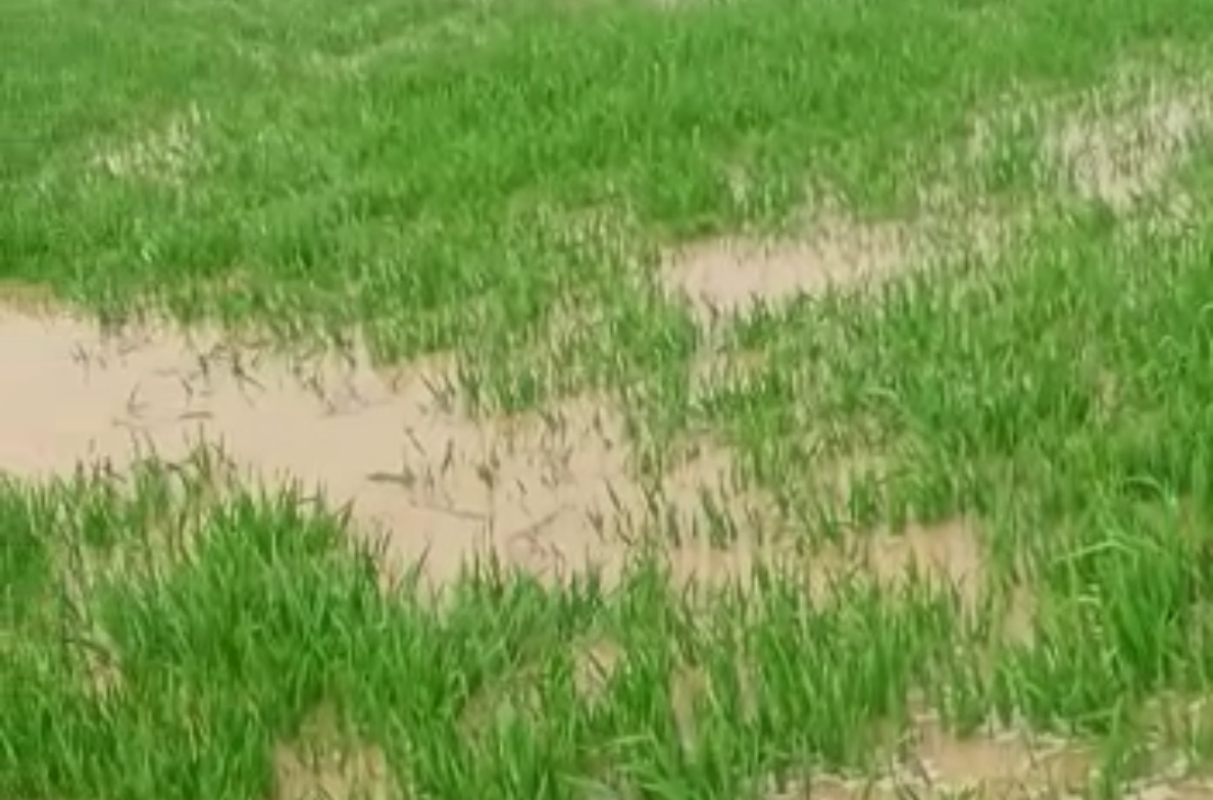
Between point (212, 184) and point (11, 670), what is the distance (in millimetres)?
6743

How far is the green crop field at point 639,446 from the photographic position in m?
3.10

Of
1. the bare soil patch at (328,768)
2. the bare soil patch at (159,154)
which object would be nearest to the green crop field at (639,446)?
the bare soil patch at (328,768)

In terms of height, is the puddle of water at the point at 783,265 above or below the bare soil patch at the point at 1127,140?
below

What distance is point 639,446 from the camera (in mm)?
4977

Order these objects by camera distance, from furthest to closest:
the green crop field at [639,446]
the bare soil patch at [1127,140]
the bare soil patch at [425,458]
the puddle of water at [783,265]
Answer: the bare soil patch at [1127,140]
the puddle of water at [783,265]
the bare soil patch at [425,458]
the green crop field at [639,446]

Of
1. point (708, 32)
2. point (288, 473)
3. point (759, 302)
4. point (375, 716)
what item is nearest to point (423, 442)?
point (288, 473)

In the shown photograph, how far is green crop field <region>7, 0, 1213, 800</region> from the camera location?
3.10m

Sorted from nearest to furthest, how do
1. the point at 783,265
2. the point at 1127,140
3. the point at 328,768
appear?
the point at 328,768
the point at 783,265
the point at 1127,140

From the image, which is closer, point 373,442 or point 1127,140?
point 373,442

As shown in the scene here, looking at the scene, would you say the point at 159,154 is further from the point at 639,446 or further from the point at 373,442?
the point at 639,446

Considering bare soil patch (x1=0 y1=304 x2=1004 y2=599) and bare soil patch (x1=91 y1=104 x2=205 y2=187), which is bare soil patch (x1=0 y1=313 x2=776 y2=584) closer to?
bare soil patch (x1=0 y1=304 x2=1004 y2=599)

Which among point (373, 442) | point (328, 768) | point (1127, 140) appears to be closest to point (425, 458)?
point (373, 442)

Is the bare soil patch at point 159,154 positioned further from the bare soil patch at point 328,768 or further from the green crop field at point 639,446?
the bare soil patch at point 328,768

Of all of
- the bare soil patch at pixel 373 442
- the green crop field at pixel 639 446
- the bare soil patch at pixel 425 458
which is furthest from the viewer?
the bare soil patch at pixel 373 442
